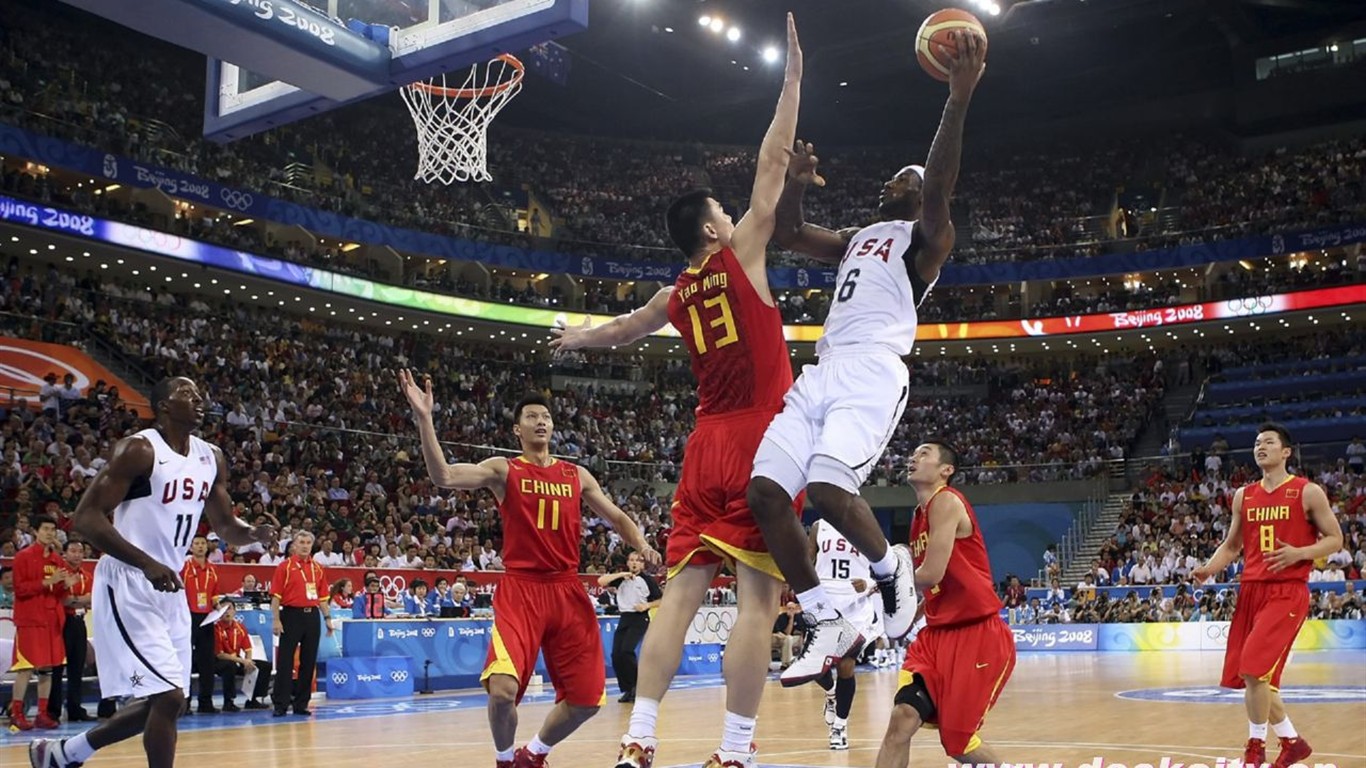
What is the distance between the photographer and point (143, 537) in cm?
599

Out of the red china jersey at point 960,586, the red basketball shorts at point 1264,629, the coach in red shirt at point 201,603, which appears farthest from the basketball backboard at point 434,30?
the red basketball shorts at point 1264,629

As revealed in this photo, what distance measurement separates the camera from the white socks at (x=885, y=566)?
16.6 ft

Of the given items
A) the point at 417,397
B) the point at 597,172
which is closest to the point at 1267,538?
the point at 417,397

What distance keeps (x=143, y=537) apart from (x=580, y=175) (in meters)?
39.9

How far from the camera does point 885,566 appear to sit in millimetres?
5070

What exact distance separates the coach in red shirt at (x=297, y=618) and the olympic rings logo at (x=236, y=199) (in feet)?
66.3

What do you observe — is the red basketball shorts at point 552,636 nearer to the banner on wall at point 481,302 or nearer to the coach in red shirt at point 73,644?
the coach in red shirt at point 73,644

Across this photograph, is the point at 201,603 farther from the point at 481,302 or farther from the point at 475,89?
the point at 481,302

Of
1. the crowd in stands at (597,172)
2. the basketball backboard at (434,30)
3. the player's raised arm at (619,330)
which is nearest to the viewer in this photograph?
the player's raised arm at (619,330)

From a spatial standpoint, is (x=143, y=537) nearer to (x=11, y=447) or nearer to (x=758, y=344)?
(x=758, y=344)

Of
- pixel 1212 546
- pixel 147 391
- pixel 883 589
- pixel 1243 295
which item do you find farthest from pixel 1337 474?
pixel 883 589

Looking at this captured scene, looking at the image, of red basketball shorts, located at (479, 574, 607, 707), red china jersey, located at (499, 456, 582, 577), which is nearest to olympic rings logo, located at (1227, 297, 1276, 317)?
red china jersey, located at (499, 456, 582, 577)

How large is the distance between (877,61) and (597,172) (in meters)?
10.9

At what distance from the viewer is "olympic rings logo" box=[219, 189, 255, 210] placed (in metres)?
32.1
